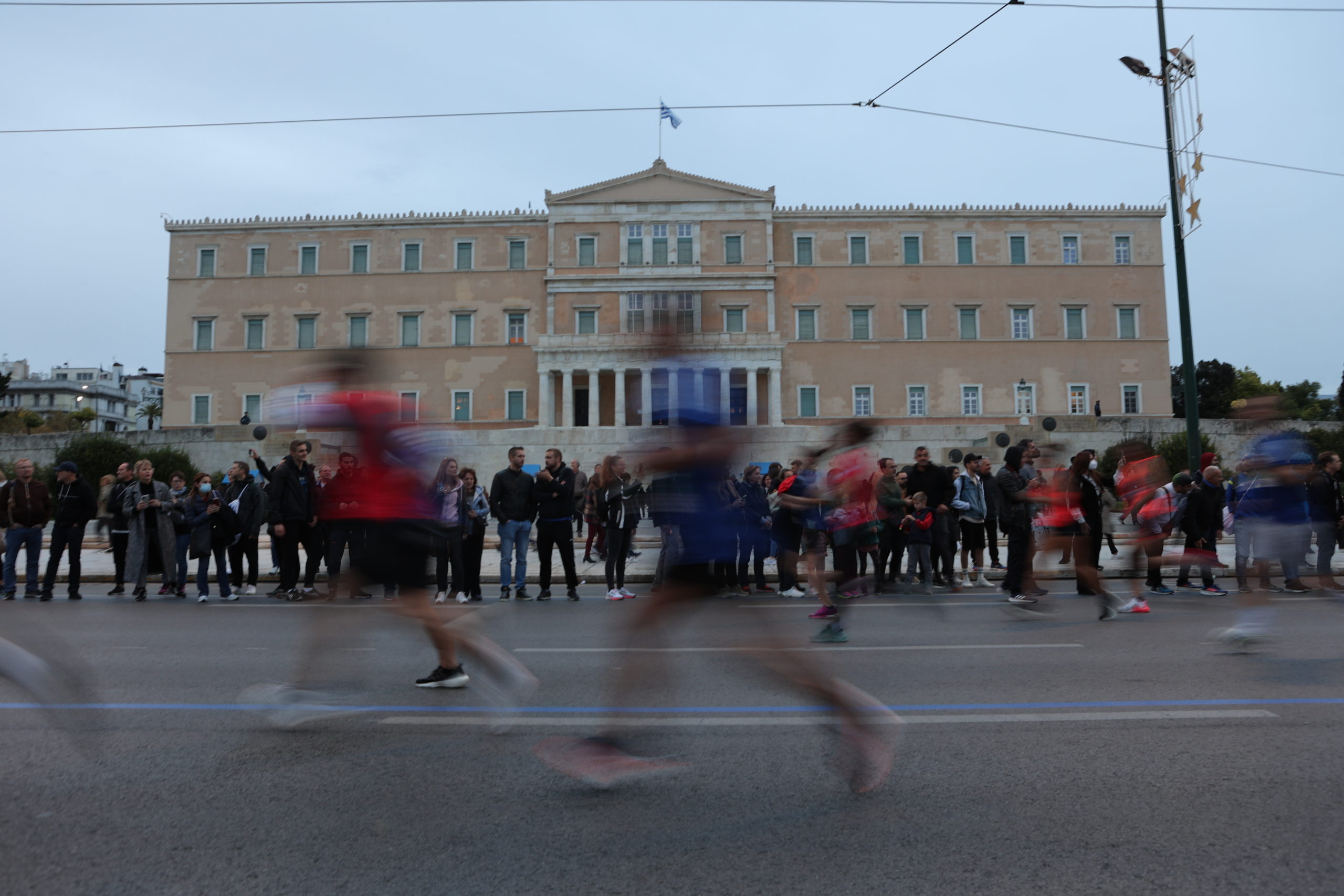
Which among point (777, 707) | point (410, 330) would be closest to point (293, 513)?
point (777, 707)

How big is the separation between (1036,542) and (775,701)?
25.6ft

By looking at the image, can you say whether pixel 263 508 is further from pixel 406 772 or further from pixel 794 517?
pixel 406 772

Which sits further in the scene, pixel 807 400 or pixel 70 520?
pixel 807 400

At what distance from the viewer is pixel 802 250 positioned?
5741 centimetres

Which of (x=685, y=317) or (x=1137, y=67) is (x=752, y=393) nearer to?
(x=1137, y=67)

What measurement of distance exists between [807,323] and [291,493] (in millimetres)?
47522

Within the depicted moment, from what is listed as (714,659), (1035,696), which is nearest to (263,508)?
(714,659)

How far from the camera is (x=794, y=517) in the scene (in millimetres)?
11383

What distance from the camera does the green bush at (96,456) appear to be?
43.1m

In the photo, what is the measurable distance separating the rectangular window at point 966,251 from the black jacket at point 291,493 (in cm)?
5061

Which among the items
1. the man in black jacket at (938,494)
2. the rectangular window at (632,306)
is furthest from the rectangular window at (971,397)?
the man in black jacket at (938,494)

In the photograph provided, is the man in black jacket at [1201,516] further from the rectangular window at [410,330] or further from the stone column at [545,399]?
the rectangular window at [410,330]

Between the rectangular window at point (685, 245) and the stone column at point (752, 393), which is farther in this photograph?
the rectangular window at point (685, 245)

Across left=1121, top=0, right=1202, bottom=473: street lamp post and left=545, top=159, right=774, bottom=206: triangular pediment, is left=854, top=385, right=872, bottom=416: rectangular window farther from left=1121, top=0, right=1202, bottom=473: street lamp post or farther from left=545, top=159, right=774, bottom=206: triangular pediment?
left=1121, top=0, right=1202, bottom=473: street lamp post
